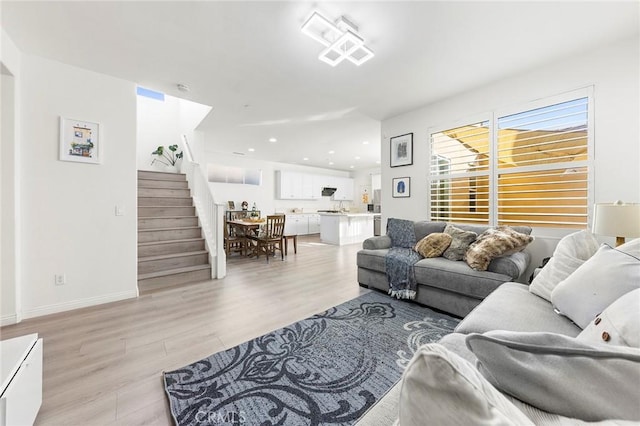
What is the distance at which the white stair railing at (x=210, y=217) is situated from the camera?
12.9 feet

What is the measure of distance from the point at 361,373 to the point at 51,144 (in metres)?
3.75

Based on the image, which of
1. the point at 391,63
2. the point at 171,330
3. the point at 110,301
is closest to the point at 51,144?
the point at 110,301

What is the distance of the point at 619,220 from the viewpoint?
196 cm

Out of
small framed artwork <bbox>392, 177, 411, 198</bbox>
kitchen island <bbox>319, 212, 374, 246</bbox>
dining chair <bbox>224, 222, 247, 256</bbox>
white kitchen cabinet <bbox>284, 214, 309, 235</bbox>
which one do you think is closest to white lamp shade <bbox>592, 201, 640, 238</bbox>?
small framed artwork <bbox>392, 177, 411, 198</bbox>

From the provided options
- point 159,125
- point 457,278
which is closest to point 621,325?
point 457,278

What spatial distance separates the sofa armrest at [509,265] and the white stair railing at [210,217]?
3.54 m

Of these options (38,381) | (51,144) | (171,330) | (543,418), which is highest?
(51,144)

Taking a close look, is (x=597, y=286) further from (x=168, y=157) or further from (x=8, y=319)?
(x=168, y=157)

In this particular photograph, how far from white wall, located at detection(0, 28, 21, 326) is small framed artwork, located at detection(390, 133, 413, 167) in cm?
460

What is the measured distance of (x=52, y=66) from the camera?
2666mm

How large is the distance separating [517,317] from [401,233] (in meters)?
2.22

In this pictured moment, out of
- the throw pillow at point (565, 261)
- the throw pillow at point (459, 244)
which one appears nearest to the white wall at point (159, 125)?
the throw pillow at point (459, 244)

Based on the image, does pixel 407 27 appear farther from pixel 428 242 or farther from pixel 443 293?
pixel 443 293

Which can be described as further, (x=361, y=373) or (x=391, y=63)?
(x=391, y=63)
